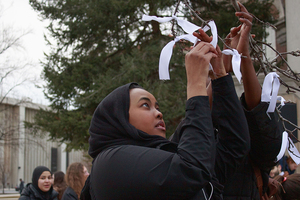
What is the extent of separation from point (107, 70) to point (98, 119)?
11.3 metres

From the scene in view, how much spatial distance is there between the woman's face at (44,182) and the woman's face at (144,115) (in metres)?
4.75

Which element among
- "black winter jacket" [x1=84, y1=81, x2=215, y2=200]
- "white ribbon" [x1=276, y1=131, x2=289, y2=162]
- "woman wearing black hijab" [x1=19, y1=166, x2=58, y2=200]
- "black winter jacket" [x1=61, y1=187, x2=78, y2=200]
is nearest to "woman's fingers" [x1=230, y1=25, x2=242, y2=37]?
"black winter jacket" [x1=84, y1=81, x2=215, y2=200]

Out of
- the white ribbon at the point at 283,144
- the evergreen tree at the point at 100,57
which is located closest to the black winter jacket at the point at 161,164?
the white ribbon at the point at 283,144

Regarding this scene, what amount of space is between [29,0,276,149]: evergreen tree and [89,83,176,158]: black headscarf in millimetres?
8992

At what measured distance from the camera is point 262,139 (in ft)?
5.40

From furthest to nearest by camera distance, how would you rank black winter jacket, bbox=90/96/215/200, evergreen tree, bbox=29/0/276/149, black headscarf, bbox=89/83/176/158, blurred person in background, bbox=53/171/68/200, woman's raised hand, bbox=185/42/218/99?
1. evergreen tree, bbox=29/0/276/149
2. blurred person in background, bbox=53/171/68/200
3. black headscarf, bbox=89/83/176/158
4. woman's raised hand, bbox=185/42/218/99
5. black winter jacket, bbox=90/96/215/200

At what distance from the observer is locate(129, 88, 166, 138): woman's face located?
67.5 inches

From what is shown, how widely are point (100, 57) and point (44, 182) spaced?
26.7 ft

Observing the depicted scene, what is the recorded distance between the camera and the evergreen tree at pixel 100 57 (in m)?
11.7

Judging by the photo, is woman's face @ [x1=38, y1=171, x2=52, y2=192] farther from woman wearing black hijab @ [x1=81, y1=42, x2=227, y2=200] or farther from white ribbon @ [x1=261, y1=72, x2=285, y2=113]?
white ribbon @ [x1=261, y1=72, x2=285, y2=113]

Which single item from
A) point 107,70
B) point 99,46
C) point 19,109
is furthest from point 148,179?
point 19,109

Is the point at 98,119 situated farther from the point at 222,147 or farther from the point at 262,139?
the point at 262,139

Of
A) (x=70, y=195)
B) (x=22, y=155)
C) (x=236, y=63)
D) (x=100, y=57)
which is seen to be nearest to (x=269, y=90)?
(x=236, y=63)

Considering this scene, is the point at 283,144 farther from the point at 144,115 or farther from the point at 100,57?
the point at 100,57
